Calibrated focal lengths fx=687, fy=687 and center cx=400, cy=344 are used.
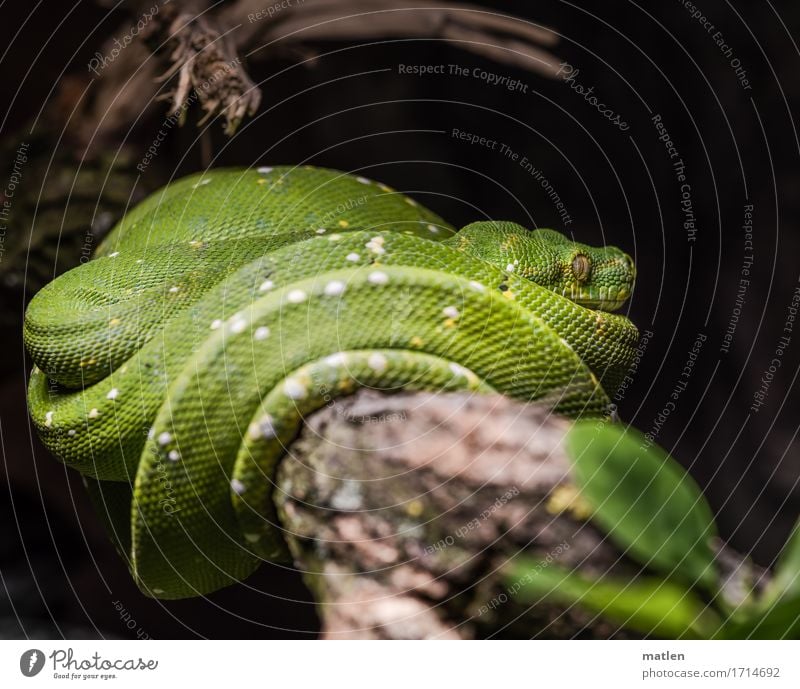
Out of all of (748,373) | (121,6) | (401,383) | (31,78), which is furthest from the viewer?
(748,373)

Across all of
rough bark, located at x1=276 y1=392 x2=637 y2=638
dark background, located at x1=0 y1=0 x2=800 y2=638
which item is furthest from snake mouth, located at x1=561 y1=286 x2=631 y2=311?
rough bark, located at x1=276 y1=392 x2=637 y2=638

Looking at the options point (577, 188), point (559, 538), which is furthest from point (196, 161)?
point (559, 538)

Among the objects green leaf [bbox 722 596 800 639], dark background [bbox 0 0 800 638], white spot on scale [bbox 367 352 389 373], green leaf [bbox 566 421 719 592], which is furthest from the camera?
dark background [bbox 0 0 800 638]

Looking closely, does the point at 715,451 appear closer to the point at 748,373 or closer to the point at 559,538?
the point at 748,373

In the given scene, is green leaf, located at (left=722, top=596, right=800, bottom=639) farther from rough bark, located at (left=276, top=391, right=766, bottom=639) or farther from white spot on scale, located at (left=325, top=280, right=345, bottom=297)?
white spot on scale, located at (left=325, top=280, right=345, bottom=297)

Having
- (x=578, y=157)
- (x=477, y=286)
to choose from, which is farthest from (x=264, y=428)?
(x=578, y=157)
